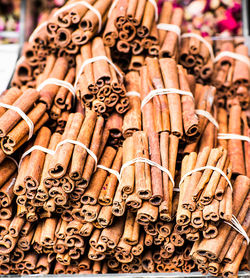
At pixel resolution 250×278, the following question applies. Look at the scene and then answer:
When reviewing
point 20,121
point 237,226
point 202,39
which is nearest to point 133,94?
point 20,121

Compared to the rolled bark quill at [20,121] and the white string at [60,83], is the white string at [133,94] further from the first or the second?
the rolled bark quill at [20,121]

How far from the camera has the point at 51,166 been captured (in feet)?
7.29

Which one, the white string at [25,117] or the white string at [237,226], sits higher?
the white string at [25,117]

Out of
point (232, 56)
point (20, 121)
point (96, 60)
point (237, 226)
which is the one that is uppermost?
point (232, 56)

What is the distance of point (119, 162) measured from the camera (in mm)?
2586

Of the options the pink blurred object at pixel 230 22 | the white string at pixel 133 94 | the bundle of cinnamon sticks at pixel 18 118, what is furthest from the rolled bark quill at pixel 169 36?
the bundle of cinnamon sticks at pixel 18 118

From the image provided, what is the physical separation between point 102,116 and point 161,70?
0.56 m

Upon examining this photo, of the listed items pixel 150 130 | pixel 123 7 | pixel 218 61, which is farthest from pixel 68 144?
pixel 218 61

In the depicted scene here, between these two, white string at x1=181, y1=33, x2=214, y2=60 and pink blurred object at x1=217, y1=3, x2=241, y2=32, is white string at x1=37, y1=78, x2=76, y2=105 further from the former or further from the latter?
pink blurred object at x1=217, y1=3, x2=241, y2=32

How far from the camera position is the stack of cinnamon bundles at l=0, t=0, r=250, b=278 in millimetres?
2199

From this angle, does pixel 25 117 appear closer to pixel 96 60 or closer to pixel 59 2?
pixel 96 60

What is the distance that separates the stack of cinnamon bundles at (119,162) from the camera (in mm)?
2199

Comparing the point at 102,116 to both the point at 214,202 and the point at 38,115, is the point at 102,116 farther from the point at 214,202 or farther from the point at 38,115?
the point at 214,202

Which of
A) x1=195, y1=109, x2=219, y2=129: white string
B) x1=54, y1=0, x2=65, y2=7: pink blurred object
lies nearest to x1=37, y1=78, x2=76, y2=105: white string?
x1=195, y1=109, x2=219, y2=129: white string
